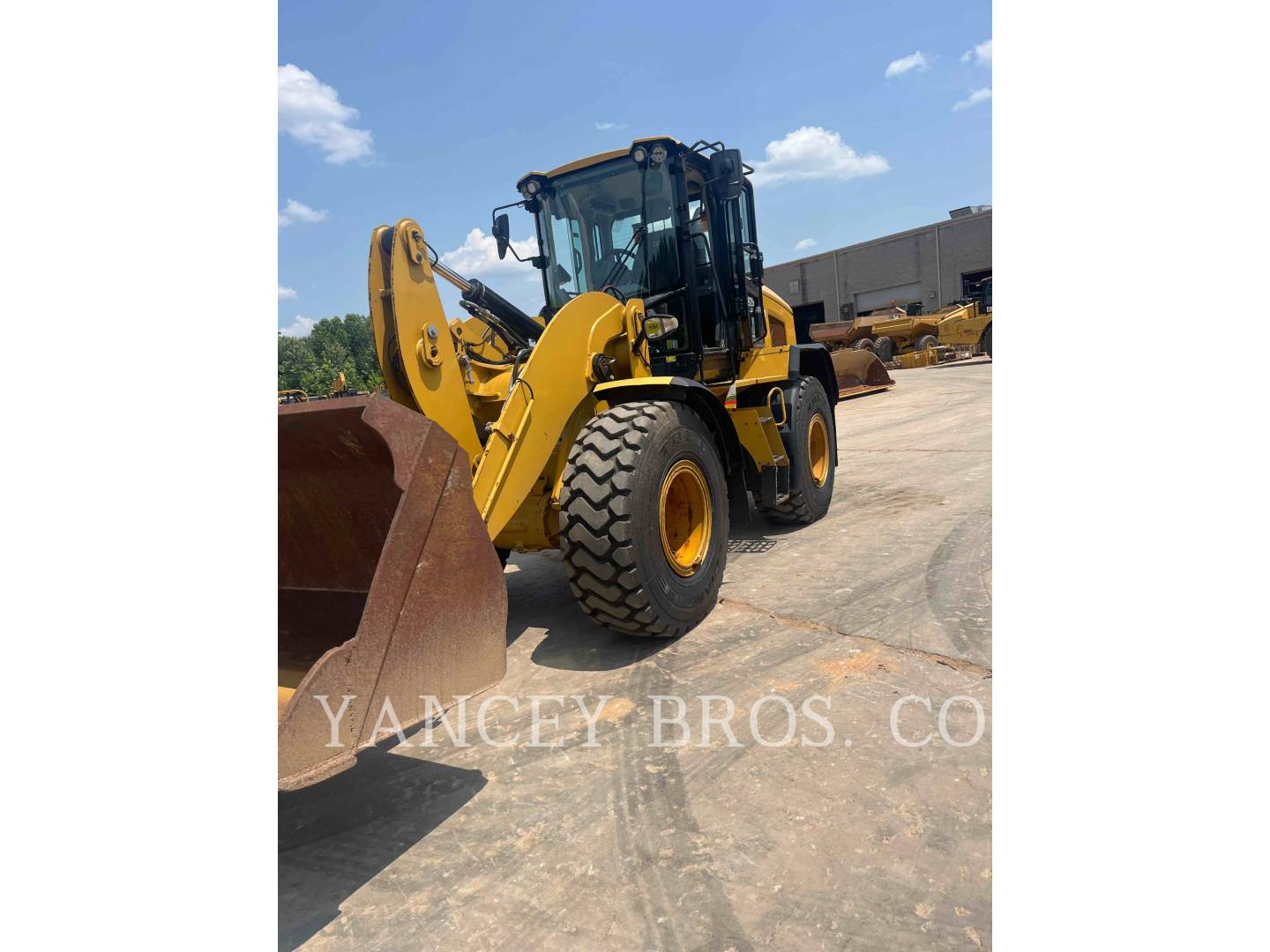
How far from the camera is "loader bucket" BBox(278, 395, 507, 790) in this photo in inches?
83.6

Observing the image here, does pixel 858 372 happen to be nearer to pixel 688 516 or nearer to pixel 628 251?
pixel 628 251

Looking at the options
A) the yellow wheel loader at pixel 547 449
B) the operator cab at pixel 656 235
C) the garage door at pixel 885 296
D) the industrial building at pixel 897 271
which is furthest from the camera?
Answer: the garage door at pixel 885 296

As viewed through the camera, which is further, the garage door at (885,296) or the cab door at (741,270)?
the garage door at (885,296)

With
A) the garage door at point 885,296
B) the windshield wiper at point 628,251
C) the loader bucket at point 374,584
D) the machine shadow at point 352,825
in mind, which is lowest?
the machine shadow at point 352,825

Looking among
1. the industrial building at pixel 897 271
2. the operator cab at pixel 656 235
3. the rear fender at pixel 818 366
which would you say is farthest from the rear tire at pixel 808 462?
the industrial building at pixel 897 271

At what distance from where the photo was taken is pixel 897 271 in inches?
1607

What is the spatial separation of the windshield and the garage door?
36763mm

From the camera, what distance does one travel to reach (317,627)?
3.50 meters

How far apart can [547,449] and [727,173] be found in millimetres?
2680

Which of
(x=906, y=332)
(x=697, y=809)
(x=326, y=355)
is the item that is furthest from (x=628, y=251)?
(x=326, y=355)

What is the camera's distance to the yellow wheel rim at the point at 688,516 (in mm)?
4199

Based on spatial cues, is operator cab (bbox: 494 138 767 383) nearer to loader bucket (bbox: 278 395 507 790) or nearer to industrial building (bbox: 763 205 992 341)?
loader bucket (bbox: 278 395 507 790)

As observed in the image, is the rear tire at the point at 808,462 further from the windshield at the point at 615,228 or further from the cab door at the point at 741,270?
the windshield at the point at 615,228

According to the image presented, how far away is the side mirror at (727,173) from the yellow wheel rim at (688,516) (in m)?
2.30
